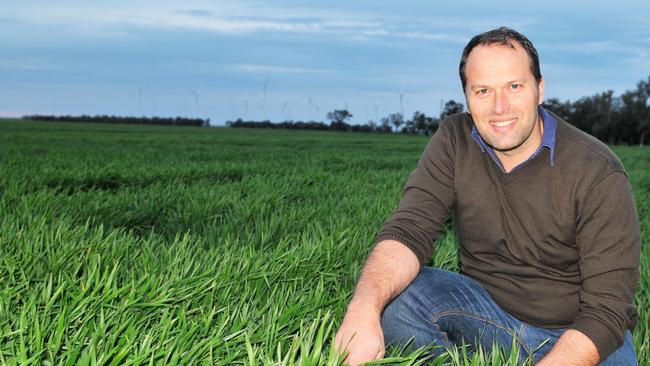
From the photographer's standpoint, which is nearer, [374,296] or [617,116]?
[374,296]

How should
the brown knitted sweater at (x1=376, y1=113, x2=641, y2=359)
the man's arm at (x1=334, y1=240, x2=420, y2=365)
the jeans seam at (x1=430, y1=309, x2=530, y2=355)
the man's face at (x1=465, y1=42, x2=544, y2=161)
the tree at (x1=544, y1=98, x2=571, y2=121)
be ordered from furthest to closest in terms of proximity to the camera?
1. the tree at (x1=544, y1=98, x2=571, y2=121)
2. the jeans seam at (x1=430, y1=309, x2=530, y2=355)
3. the man's face at (x1=465, y1=42, x2=544, y2=161)
4. the brown knitted sweater at (x1=376, y1=113, x2=641, y2=359)
5. the man's arm at (x1=334, y1=240, x2=420, y2=365)

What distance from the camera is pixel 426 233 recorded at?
2.91 m

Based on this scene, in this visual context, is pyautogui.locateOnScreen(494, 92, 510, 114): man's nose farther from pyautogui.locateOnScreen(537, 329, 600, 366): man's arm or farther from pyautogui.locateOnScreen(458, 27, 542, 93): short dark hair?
pyautogui.locateOnScreen(537, 329, 600, 366): man's arm

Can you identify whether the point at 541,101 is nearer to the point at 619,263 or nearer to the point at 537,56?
the point at 537,56

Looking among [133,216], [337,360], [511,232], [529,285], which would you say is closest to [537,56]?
[511,232]

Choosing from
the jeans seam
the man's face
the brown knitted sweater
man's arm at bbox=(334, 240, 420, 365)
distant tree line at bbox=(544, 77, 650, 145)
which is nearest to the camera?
man's arm at bbox=(334, 240, 420, 365)

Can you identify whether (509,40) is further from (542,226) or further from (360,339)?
(360,339)

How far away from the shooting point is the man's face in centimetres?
264

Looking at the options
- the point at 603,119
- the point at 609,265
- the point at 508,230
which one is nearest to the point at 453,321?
the point at 508,230

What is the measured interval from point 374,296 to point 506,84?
3.30 ft

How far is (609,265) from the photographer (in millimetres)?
2363

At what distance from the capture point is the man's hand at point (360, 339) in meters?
2.23

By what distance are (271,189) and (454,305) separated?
4799mm

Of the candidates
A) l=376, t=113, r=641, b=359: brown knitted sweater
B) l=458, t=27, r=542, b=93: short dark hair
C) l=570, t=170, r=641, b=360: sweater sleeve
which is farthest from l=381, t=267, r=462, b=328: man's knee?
l=458, t=27, r=542, b=93: short dark hair
